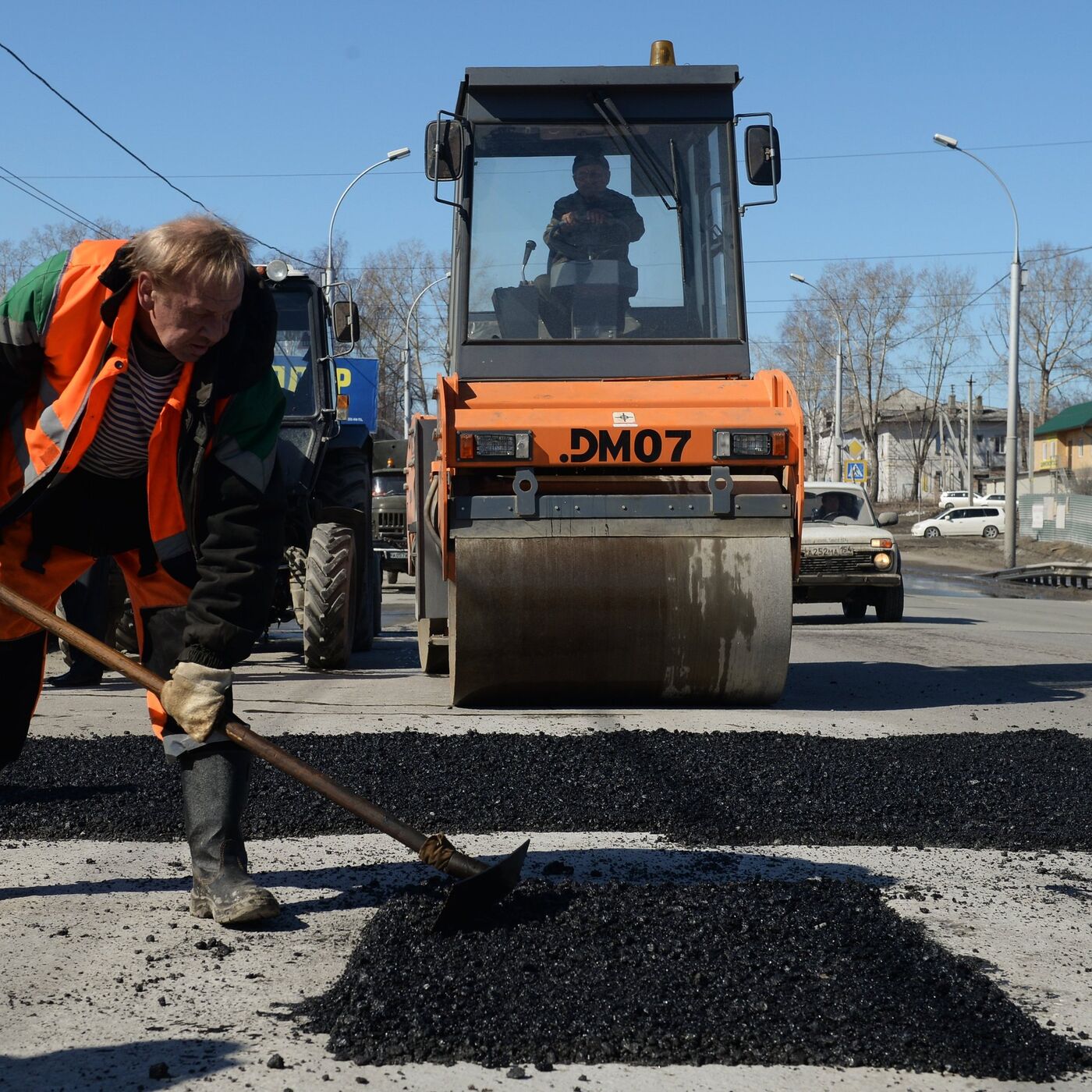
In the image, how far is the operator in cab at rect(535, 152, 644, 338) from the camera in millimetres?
8219

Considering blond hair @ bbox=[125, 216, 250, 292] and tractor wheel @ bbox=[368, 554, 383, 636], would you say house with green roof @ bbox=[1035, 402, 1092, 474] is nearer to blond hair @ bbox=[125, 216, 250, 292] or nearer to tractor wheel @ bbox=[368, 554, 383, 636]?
tractor wheel @ bbox=[368, 554, 383, 636]

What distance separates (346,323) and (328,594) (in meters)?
1.86

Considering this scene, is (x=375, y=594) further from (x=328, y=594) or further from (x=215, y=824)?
(x=215, y=824)

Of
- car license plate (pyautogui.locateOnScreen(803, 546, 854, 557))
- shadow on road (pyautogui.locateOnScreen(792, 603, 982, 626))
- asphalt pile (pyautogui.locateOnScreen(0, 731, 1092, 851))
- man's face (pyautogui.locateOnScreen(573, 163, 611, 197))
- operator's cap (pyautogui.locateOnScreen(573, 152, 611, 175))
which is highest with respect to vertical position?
operator's cap (pyautogui.locateOnScreen(573, 152, 611, 175))

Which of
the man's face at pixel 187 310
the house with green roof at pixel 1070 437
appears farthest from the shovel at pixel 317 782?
the house with green roof at pixel 1070 437

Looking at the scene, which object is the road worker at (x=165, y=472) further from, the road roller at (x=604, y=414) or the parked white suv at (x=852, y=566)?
the parked white suv at (x=852, y=566)

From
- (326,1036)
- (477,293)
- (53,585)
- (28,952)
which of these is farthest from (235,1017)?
(477,293)

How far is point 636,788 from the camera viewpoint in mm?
5617

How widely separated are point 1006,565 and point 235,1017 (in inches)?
1234

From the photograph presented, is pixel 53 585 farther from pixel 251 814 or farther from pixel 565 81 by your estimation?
pixel 565 81

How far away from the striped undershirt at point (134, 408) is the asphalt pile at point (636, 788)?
1.59m

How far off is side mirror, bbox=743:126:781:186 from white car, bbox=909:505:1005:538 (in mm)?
47512

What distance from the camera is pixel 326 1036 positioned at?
304 cm

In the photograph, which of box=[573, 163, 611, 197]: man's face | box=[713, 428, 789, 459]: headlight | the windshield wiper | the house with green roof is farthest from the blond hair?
the house with green roof
